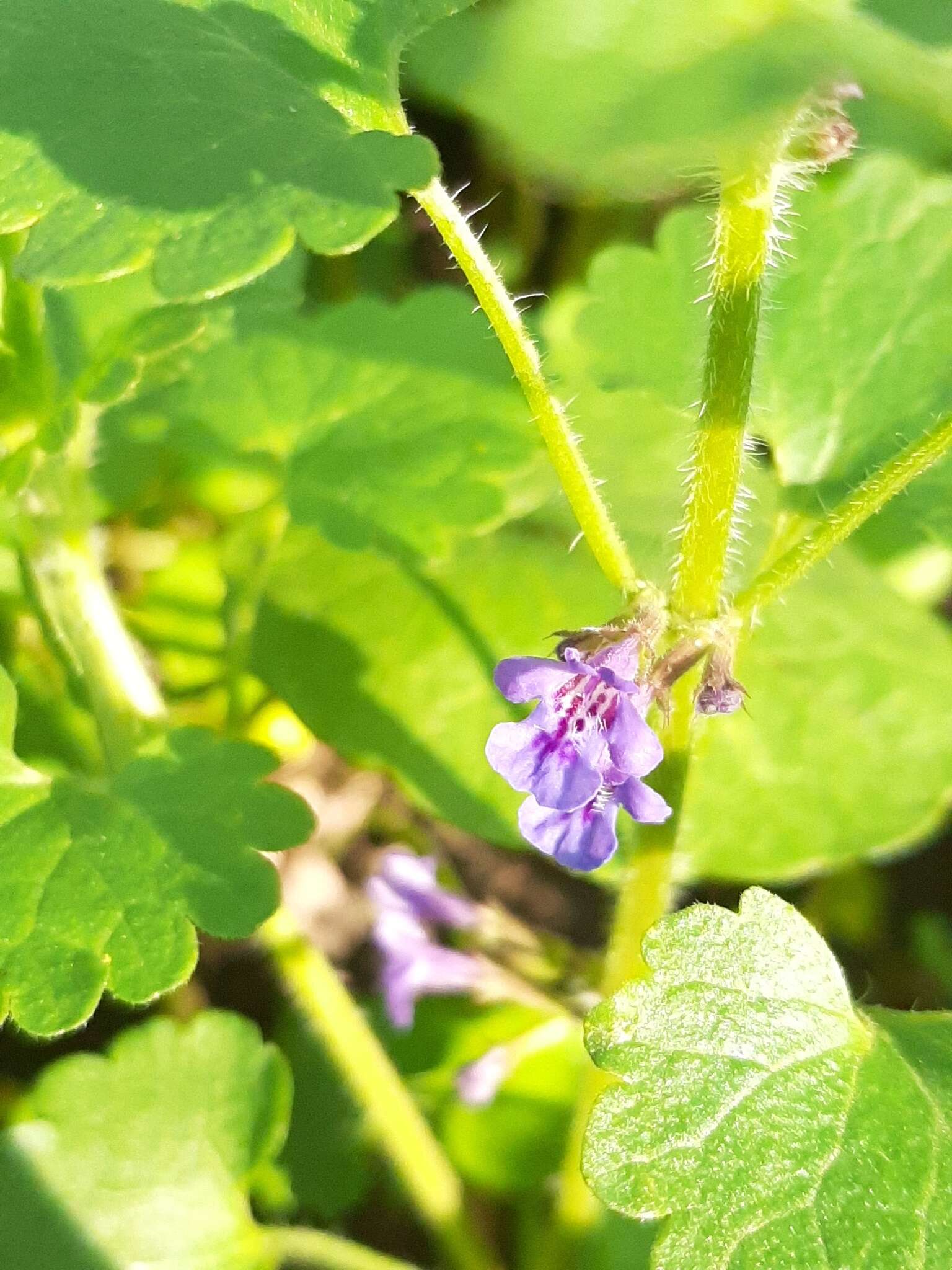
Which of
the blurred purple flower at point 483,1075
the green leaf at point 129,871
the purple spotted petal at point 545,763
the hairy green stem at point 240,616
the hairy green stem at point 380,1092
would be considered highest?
the purple spotted petal at point 545,763

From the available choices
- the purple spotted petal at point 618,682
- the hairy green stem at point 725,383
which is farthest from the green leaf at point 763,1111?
the hairy green stem at point 725,383

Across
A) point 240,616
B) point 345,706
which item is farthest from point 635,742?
point 345,706

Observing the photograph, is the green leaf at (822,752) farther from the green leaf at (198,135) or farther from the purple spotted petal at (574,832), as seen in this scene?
the green leaf at (198,135)

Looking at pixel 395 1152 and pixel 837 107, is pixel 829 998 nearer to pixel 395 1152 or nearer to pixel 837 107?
pixel 837 107

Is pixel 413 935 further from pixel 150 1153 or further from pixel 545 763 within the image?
pixel 545 763

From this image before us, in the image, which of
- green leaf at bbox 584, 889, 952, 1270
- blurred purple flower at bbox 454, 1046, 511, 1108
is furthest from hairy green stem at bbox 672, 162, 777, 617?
blurred purple flower at bbox 454, 1046, 511, 1108

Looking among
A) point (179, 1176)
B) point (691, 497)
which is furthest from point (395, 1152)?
point (691, 497)
